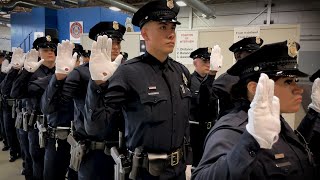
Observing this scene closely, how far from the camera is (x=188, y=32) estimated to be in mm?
4281

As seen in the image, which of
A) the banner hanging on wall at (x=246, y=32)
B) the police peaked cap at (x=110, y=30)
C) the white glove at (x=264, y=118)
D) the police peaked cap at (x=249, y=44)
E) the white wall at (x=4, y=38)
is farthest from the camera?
the white wall at (x=4, y=38)

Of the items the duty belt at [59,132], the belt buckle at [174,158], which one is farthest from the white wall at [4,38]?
the belt buckle at [174,158]

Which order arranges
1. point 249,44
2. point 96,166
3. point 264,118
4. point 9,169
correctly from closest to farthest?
point 264,118 → point 96,166 → point 249,44 → point 9,169

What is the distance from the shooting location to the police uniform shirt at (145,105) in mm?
1699

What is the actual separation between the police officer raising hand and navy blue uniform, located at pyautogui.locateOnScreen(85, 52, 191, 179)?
0.56 metres

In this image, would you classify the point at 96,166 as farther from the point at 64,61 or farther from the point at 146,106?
the point at 64,61

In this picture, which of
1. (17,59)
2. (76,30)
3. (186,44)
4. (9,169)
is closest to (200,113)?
(186,44)

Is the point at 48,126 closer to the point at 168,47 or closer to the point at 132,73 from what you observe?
the point at 132,73

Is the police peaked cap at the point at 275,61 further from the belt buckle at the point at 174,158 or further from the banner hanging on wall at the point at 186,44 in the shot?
the banner hanging on wall at the point at 186,44

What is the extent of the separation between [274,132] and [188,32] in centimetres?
354

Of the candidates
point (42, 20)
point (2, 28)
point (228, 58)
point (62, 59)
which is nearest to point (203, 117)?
point (228, 58)

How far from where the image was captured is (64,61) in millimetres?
2232

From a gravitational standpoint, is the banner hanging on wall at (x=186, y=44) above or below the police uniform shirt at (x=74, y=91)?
above

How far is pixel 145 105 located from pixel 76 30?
6.83m
